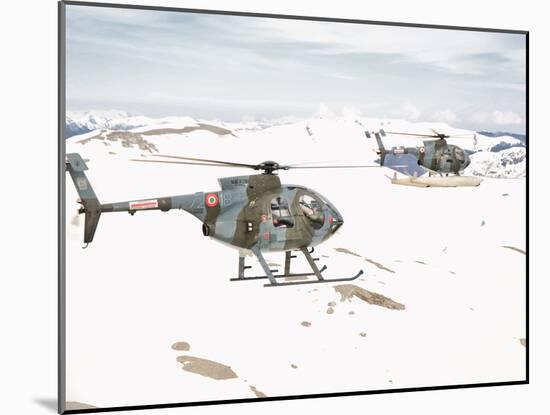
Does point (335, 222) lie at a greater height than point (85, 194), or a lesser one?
lesser

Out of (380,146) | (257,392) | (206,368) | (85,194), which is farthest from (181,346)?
(380,146)

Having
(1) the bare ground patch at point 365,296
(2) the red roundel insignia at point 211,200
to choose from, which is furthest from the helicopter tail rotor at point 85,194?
(1) the bare ground patch at point 365,296

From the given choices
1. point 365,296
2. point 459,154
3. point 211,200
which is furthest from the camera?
point 459,154

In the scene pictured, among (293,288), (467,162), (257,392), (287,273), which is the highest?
(467,162)

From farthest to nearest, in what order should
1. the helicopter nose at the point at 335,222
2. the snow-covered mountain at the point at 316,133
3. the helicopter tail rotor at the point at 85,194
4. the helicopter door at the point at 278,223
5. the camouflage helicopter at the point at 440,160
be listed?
the camouflage helicopter at the point at 440,160 < the helicopter nose at the point at 335,222 < the helicopter door at the point at 278,223 < the snow-covered mountain at the point at 316,133 < the helicopter tail rotor at the point at 85,194

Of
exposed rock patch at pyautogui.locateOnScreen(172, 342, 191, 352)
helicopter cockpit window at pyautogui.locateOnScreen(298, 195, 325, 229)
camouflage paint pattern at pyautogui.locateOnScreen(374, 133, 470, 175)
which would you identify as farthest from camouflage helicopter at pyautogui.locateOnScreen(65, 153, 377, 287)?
camouflage paint pattern at pyautogui.locateOnScreen(374, 133, 470, 175)

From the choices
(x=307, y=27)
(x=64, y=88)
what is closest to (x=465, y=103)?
(x=307, y=27)

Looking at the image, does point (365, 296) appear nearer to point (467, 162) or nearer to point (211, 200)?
point (211, 200)

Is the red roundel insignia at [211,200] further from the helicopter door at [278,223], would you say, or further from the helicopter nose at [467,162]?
the helicopter nose at [467,162]
